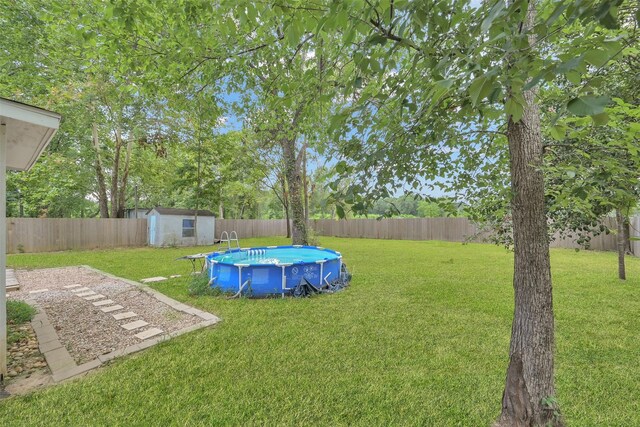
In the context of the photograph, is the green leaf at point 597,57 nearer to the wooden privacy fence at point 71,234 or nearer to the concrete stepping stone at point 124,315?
the concrete stepping stone at point 124,315

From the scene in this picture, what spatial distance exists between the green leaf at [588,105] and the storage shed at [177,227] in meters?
15.3

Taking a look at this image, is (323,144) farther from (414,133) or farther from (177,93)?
(177,93)

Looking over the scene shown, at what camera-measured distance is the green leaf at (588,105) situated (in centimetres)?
64

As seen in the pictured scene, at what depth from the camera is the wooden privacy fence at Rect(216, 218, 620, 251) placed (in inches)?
667

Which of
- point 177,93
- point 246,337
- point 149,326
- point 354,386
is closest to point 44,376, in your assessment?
point 149,326

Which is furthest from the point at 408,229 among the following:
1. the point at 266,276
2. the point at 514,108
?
the point at 514,108

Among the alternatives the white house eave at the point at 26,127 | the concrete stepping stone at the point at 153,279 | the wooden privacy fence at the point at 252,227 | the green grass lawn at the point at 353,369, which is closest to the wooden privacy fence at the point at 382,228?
the wooden privacy fence at the point at 252,227

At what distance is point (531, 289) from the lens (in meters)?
1.85

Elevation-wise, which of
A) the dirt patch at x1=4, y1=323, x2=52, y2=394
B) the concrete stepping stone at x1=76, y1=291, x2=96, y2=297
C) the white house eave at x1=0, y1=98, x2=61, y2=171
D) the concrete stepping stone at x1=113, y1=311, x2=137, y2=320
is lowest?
the dirt patch at x1=4, y1=323, x2=52, y2=394

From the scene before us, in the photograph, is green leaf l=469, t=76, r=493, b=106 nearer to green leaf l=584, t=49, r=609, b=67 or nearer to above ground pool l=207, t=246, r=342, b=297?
green leaf l=584, t=49, r=609, b=67

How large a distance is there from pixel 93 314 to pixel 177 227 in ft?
35.2

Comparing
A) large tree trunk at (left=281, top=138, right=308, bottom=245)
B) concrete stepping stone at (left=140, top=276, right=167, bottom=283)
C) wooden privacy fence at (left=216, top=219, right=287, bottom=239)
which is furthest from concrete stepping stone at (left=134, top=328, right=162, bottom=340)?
wooden privacy fence at (left=216, top=219, right=287, bottom=239)

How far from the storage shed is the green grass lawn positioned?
33.0 ft

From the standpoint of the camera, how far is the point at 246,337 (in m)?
3.50
